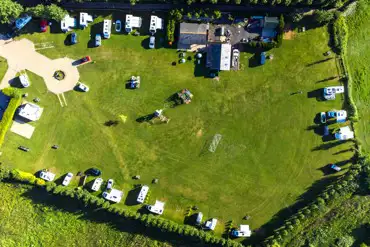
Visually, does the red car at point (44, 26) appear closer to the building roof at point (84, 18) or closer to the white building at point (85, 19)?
the white building at point (85, 19)

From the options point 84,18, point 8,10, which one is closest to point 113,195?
point 84,18

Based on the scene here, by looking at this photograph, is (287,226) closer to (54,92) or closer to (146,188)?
(146,188)

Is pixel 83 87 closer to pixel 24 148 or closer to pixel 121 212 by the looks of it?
pixel 24 148

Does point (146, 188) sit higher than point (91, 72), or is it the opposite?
point (91, 72)

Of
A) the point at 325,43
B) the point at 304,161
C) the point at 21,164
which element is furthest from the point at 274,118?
the point at 21,164

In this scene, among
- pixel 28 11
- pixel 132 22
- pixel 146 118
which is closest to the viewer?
pixel 28 11

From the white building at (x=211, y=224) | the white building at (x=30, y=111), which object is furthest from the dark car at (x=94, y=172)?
the white building at (x=211, y=224)

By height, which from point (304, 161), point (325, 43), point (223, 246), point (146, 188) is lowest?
point (223, 246)
